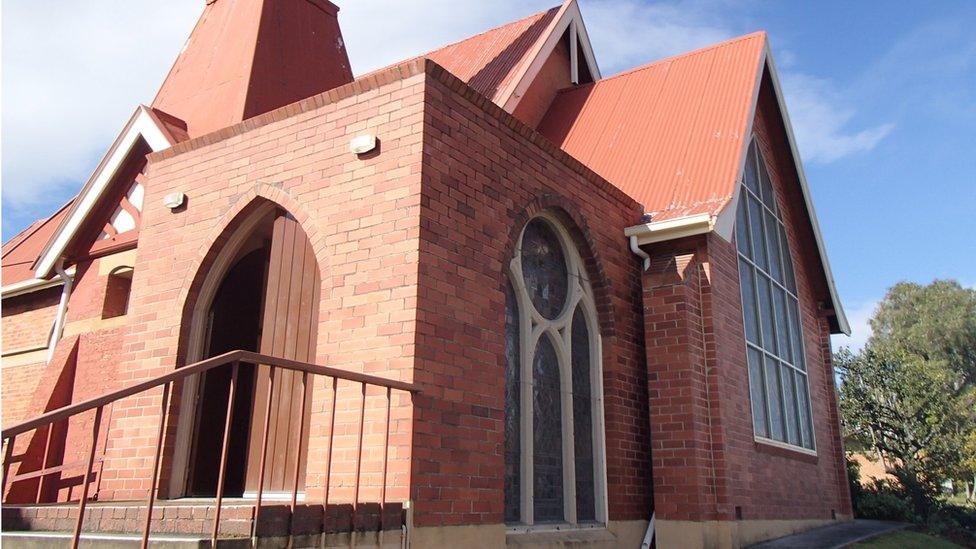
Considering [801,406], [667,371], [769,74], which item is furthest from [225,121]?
[801,406]

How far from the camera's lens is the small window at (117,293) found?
9.48 meters

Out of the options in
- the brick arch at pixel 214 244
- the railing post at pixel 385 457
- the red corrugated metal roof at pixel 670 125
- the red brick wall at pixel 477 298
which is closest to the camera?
the railing post at pixel 385 457

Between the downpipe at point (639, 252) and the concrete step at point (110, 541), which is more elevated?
the downpipe at point (639, 252)

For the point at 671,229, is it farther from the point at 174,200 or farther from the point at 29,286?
the point at 29,286

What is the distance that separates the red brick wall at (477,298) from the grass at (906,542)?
3889mm

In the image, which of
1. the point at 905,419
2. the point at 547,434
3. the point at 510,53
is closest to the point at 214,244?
the point at 547,434

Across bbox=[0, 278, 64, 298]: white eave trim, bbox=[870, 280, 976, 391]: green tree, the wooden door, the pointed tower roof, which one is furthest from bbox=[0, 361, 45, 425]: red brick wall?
bbox=[870, 280, 976, 391]: green tree

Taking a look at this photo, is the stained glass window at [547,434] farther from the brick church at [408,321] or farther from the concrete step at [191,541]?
the concrete step at [191,541]

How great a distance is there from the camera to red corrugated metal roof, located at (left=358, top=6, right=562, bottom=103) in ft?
38.3

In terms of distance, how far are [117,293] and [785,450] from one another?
8.69 meters

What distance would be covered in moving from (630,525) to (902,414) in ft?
50.4

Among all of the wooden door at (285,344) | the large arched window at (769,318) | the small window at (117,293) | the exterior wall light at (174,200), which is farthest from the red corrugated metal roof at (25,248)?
the large arched window at (769,318)

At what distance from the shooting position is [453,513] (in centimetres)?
516

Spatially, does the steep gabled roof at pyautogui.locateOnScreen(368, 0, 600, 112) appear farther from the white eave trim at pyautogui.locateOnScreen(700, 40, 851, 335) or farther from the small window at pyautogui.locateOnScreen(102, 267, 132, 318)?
the small window at pyautogui.locateOnScreen(102, 267, 132, 318)
